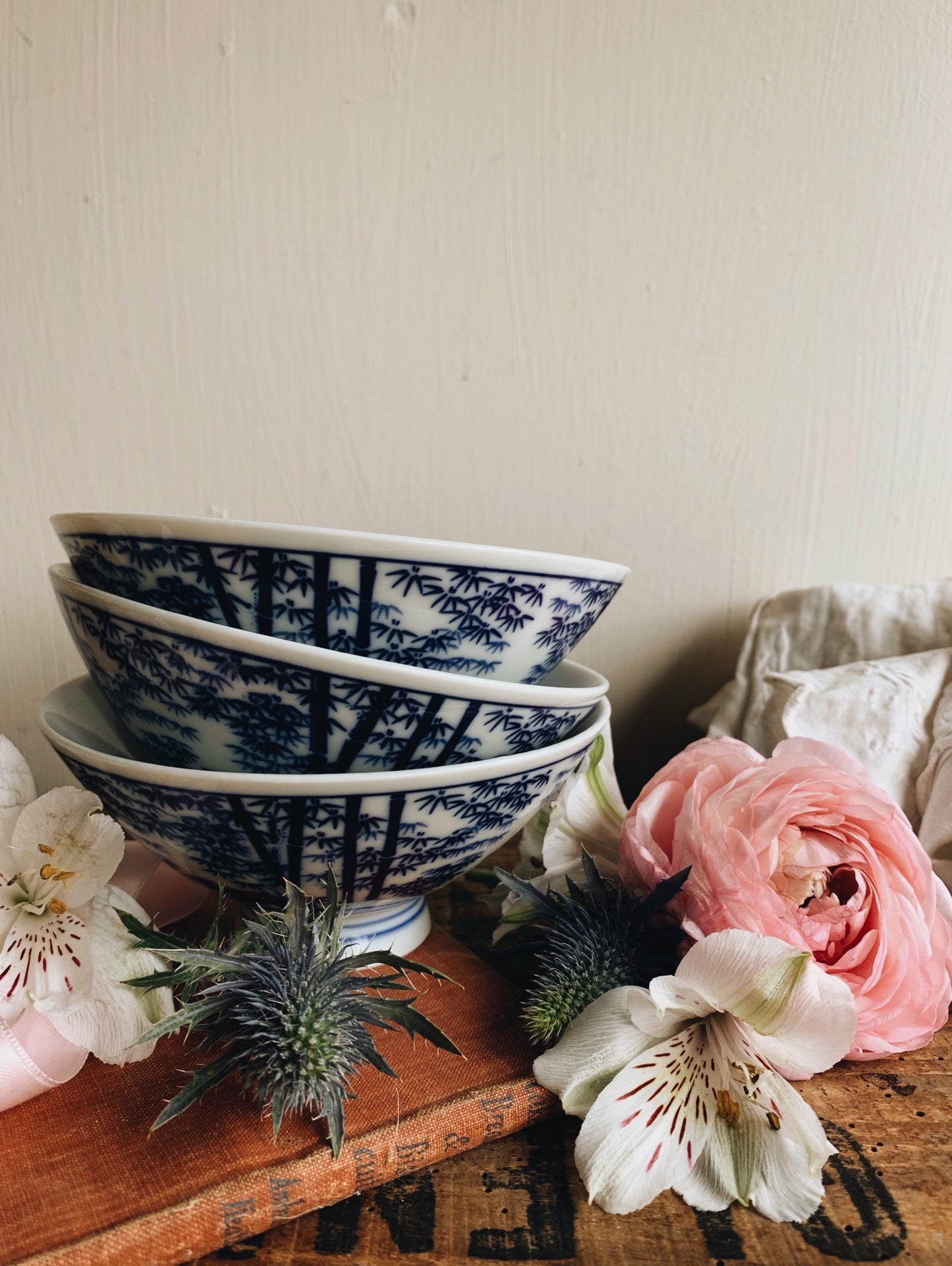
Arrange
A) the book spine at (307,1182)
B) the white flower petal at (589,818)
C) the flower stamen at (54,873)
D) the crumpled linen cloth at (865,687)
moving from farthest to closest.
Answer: the crumpled linen cloth at (865,687), the white flower petal at (589,818), the flower stamen at (54,873), the book spine at (307,1182)

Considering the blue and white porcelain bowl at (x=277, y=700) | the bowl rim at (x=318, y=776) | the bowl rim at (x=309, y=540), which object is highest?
the bowl rim at (x=309, y=540)

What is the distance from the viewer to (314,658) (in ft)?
1.32

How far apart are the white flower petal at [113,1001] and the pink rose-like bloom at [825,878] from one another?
28 cm

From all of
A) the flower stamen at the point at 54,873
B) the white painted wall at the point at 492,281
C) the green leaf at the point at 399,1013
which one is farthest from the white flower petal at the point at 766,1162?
the white painted wall at the point at 492,281

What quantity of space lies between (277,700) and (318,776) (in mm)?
44

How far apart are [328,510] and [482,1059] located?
18.3 inches

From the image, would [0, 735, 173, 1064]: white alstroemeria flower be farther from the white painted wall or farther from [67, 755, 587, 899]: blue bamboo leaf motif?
the white painted wall

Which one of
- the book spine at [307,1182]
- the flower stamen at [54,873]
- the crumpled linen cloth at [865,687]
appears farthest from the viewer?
the crumpled linen cloth at [865,687]

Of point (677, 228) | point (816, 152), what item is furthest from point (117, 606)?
point (816, 152)

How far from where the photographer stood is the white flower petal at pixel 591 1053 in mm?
403

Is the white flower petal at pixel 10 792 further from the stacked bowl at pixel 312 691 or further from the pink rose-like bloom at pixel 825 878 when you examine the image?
the pink rose-like bloom at pixel 825 878

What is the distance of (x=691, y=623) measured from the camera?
816 mm

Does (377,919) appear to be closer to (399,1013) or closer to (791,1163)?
(399,1013)

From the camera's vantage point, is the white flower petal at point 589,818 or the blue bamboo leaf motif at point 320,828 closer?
the blue bamboo leaf motif at point 320,828
